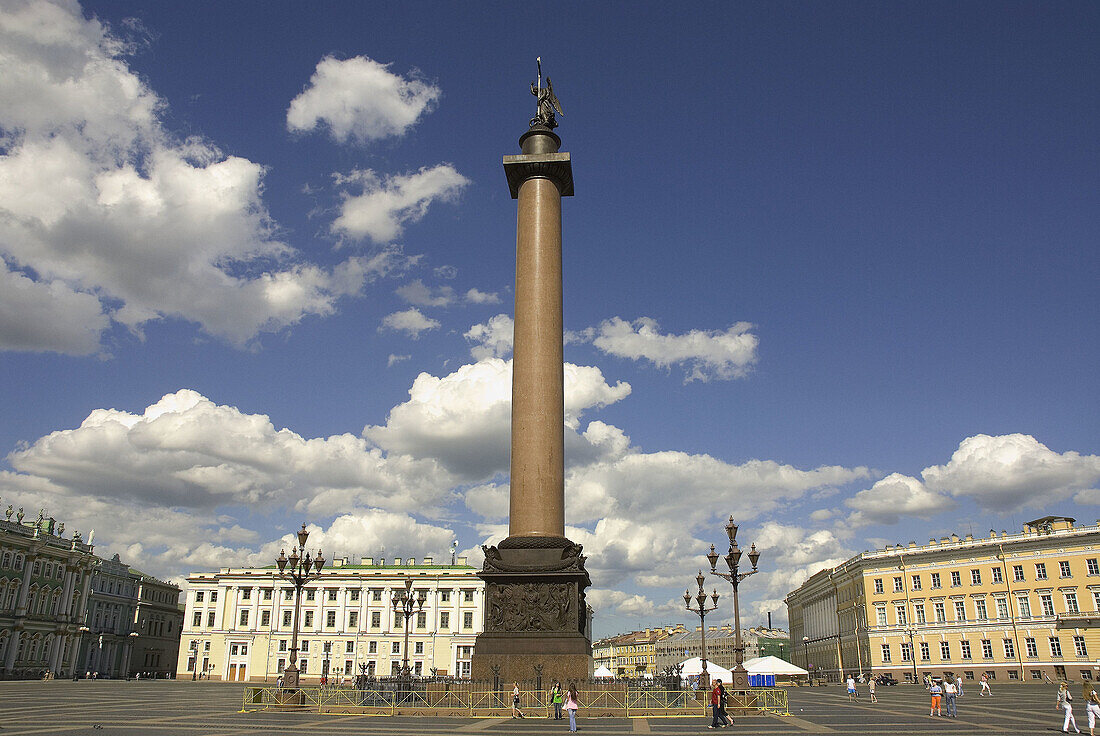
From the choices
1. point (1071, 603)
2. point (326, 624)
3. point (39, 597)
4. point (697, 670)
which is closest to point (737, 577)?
point (697, 670)

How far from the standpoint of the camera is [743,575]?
93.6 ft

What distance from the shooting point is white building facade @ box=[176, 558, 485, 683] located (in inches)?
3100

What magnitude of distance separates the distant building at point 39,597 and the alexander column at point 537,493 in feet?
207

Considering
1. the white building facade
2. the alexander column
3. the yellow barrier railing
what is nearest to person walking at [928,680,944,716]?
the yellow barrier railing

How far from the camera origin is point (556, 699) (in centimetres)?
2367

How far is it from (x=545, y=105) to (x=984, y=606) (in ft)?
188

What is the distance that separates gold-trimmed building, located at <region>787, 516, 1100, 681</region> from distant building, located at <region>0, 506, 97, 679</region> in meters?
73.0

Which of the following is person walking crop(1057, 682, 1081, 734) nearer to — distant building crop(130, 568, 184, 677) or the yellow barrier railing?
the yellow barrier railing

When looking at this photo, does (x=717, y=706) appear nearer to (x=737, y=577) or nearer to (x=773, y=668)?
(x=737, y=577)

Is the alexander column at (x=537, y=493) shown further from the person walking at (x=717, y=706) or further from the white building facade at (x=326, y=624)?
the white building facade at (x=326, y=624)

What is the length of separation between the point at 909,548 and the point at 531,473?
59.1 metres

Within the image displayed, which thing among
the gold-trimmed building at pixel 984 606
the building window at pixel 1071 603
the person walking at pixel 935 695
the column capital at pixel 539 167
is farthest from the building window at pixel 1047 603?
the column capital at pixel 539 167

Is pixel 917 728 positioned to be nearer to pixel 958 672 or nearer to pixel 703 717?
pixel 703 717

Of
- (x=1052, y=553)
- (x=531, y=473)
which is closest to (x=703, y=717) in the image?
(x=531, y=473)
